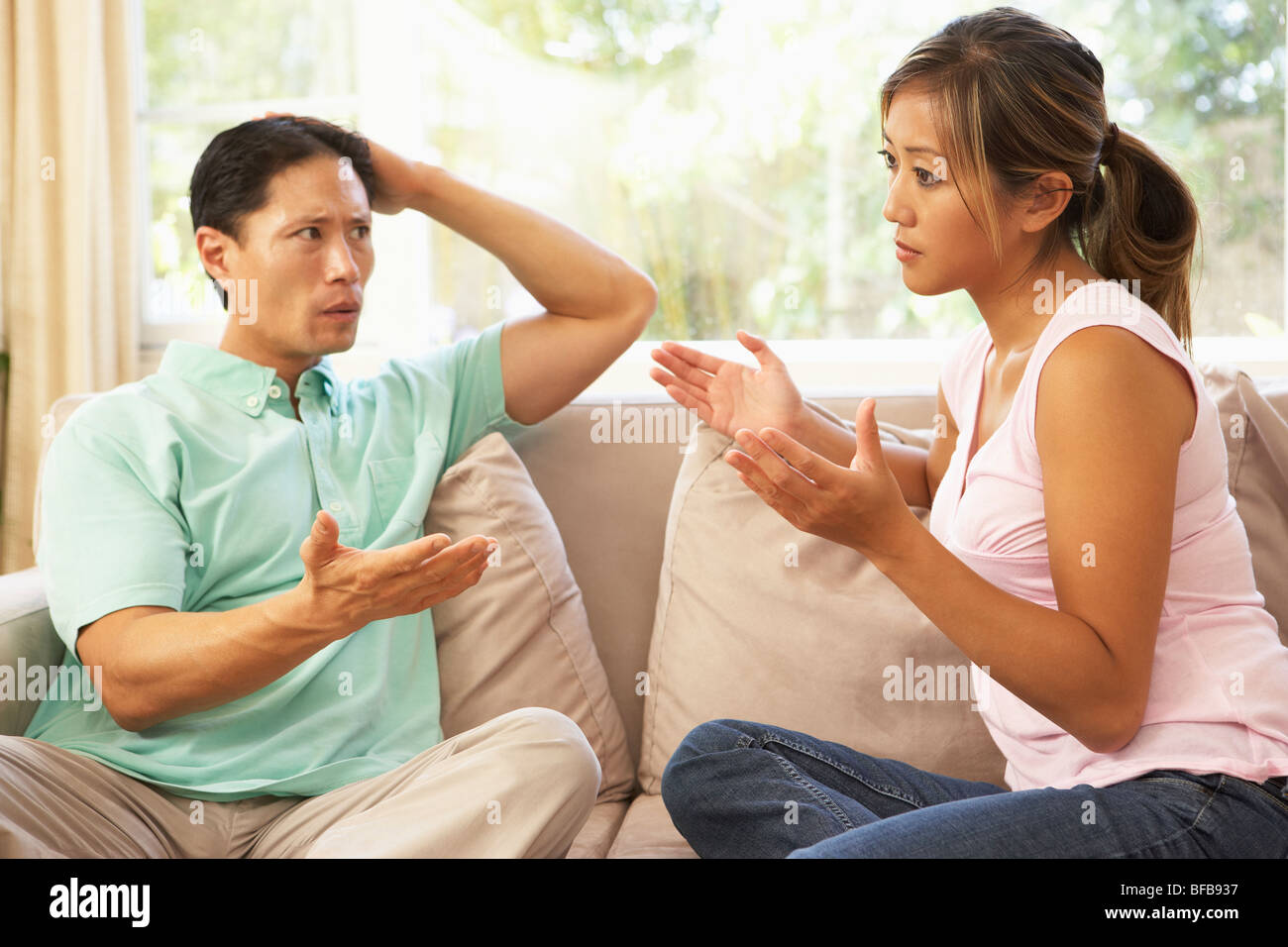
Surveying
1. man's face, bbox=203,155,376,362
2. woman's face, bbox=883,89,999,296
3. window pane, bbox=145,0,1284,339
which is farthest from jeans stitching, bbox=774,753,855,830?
window pane, bbox=145,0,1284,339

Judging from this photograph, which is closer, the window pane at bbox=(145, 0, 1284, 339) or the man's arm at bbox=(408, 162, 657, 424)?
the man's arm at bbox=(408, 162, 657, 424)

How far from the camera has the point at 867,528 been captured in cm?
107

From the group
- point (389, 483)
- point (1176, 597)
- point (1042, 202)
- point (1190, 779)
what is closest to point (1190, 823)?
point (1190, 779)

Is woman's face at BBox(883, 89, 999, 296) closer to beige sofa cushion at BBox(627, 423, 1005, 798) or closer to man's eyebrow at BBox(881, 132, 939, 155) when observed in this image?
man's eyebrow at BBox(881, 132, 939, 155)

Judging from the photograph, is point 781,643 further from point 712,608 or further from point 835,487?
point 835,487

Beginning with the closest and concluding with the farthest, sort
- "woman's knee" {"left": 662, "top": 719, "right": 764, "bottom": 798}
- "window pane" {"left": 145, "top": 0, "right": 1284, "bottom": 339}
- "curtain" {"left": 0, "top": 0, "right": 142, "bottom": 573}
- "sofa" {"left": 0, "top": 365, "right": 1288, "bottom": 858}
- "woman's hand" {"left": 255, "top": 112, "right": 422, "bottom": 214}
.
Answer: "woman's knee" {"left": 662, "top": 719, "right": 764, "bottom": 798} → "sofa" {"left": 0, "top": 365, "right": 1288, "bottom": 858} → "woman's hand" {"left": 255, "top": 112, "right": 422, "bottom": 214} → "curtain" {"left": 0, "top": 0, "right": 142, "bottom": 573} → "window pane" {"left": 145, "top": 0, "right": 1284, "bottom": 339}

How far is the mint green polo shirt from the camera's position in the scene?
134 centimetres

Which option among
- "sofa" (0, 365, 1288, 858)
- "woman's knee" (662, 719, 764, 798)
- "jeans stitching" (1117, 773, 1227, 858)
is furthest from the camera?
"sofa" (0, 365, 1288, 858)

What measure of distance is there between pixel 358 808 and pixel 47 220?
176cm

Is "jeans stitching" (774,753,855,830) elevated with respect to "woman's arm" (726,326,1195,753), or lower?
lower

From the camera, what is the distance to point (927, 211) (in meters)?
1.25
